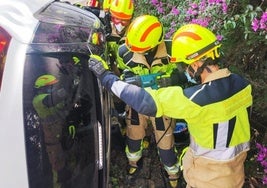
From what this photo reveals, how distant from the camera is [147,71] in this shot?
3.67 metres

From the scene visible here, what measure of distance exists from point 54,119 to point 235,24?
2054 millimetres

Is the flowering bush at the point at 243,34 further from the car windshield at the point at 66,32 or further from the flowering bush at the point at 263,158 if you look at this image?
the car windshield at the point at 66,32

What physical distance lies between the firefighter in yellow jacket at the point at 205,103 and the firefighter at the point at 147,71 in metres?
0.48

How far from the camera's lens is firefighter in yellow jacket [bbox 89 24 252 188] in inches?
104

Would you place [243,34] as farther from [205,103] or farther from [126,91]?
[126,91]

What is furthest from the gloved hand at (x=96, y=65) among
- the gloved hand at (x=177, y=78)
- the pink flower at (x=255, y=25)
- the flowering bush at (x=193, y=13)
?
the flowering bush at (x=193, y=13)

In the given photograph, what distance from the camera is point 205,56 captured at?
9.02 feet

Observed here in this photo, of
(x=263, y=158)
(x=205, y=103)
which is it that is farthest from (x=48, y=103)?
(x=263, y=158)

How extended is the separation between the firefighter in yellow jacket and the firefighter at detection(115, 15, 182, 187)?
482 millimetres

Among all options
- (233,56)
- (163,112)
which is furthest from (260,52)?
(163,112)

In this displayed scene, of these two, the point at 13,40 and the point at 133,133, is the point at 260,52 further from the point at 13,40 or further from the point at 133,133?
the point at 13,40

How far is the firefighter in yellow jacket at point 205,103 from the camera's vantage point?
2.63 meters

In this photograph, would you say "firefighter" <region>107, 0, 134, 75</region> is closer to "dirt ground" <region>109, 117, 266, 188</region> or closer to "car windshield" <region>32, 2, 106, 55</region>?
"dirt ground" <region>109, 117, 266, 188</region>

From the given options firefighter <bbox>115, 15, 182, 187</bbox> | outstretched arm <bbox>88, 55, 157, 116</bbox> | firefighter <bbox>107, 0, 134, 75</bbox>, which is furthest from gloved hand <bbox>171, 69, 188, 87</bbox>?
firefighter <bbox>107, 0, 134, 75</bbox>
